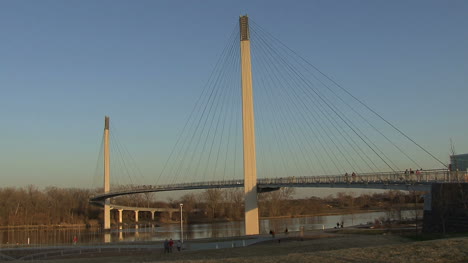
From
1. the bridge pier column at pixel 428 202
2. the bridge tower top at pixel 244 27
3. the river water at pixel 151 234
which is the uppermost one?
the bridge tower top at pixel 244 27

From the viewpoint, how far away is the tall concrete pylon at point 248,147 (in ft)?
143

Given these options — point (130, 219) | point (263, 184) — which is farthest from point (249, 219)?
point (130, 219)

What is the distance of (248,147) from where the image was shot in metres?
43.6

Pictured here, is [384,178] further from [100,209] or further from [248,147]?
[100,209]

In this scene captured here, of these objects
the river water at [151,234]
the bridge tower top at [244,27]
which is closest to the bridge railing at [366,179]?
the river water at [151,234]

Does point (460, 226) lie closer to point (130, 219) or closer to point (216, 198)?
point (216, 198)

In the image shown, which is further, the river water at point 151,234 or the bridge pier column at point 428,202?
the river water at point 151,234

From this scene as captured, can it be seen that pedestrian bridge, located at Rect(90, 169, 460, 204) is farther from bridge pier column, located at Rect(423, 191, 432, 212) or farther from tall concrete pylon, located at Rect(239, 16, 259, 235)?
tall concrete pylon, located at Rect(239, 16, 259, 235)

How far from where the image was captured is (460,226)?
25.9m

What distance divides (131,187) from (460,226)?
66072 mm

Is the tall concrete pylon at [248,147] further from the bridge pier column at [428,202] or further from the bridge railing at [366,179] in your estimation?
the bridge pier column at [428,202]

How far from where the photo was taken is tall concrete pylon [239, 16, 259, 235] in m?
43.7

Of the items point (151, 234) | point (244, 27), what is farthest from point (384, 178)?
point (151, 234)

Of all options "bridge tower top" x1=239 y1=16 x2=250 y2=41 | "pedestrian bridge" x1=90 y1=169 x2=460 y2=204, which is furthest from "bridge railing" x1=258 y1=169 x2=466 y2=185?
"bridge tower top" x1=239 y1=16 x2=250 y2=41
